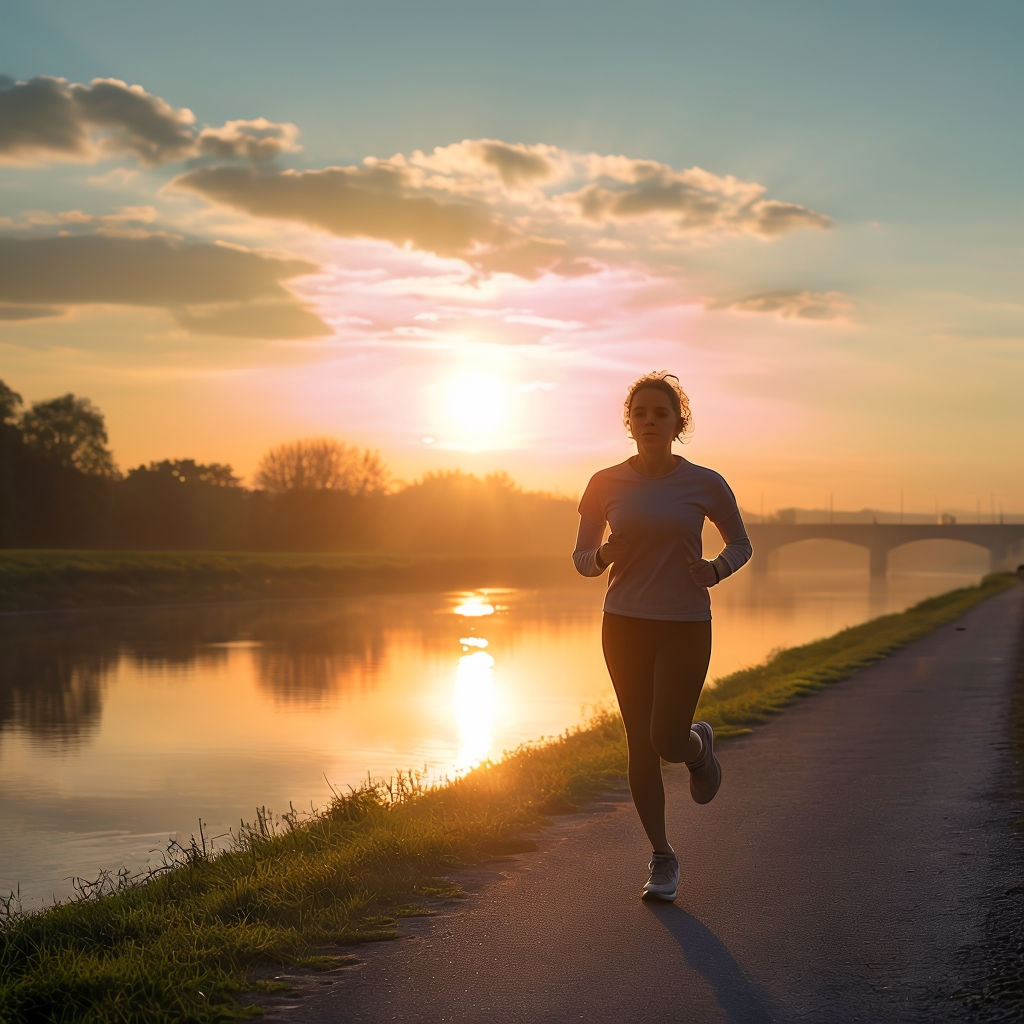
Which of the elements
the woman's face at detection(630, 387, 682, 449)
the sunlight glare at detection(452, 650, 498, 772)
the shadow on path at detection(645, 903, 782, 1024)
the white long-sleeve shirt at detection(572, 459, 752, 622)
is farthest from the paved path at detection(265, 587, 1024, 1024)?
the sunlight glare at detection(452, 650, 498, 772)

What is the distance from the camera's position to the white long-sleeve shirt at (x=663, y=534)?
473 cm

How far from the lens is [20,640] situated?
3050 cm

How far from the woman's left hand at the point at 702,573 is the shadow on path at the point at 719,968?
131 cm

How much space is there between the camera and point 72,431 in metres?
76.9

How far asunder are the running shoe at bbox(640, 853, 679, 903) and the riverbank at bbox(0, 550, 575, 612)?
3811 cm

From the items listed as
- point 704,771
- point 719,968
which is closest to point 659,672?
point 704,771

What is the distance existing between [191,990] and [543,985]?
1129 mm

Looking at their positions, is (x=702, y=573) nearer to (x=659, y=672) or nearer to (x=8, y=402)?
(x=659, y=672)

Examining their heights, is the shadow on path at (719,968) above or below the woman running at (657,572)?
below

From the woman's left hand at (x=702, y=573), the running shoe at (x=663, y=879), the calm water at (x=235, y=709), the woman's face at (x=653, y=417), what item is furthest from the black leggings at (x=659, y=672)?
the calm water at (x=235, y=709)

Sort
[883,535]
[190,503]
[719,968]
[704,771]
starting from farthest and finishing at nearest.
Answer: [883,535], [190,503], [704,771], [719,968]

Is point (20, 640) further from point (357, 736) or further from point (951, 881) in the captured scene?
point (951, 881)

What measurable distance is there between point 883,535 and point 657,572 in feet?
363

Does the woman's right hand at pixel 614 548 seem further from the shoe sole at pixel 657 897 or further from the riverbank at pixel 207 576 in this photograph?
the riverbank at pixel 207 576
